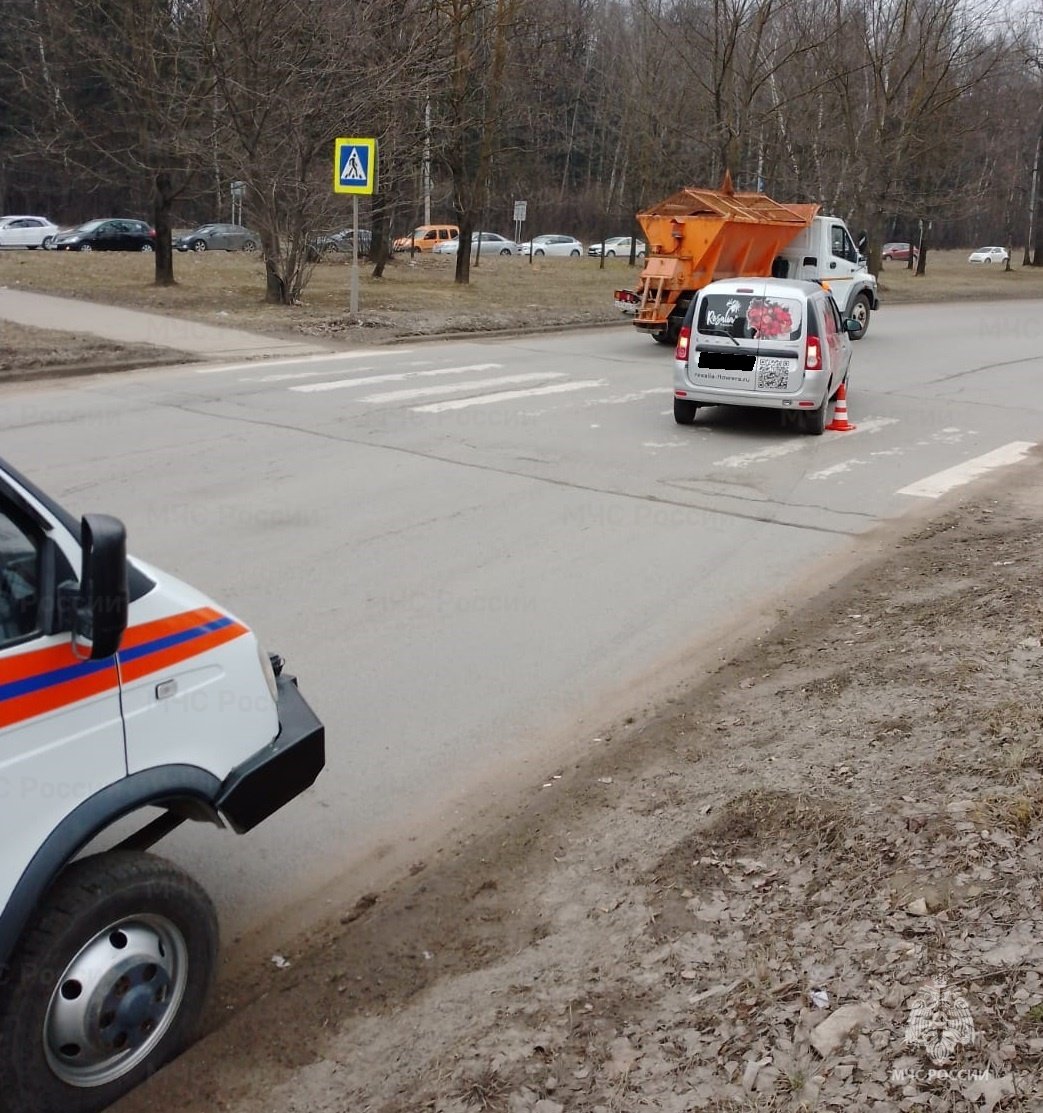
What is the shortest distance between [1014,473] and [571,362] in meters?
8.52

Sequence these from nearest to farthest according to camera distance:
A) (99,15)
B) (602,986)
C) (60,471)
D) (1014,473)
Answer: (602,986)
(60,471)
(1014,473)
(99,15)

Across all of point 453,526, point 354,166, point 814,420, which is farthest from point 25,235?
point 453,526

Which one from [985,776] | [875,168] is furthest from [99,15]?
[985,776]

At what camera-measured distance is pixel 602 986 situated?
3.75m

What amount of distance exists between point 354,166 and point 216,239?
106 feet

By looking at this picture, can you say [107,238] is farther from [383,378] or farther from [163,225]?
[383,378]

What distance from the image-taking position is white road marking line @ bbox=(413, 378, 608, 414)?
46.9ft

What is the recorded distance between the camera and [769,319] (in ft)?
43.6

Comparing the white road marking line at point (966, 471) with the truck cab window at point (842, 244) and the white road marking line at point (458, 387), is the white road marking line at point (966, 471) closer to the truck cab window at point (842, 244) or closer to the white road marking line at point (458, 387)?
the white road marking line at point (458, 387)

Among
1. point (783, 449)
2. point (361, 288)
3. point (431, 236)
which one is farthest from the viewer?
point (431, 236)

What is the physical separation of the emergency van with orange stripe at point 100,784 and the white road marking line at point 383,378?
11367mm

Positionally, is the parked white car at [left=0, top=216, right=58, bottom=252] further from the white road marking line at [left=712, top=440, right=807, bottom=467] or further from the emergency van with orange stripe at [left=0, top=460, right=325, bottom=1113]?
the emergency van with orange stripe at [left=0, top=460, right=325, bottom=1113]

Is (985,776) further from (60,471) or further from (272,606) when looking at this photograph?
(60,471)

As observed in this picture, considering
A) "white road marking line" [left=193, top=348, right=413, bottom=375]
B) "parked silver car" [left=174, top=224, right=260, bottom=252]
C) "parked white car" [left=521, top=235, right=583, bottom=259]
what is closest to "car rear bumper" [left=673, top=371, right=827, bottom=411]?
"white road marking line" [left=193, top=348, right=413, bottom=375]
